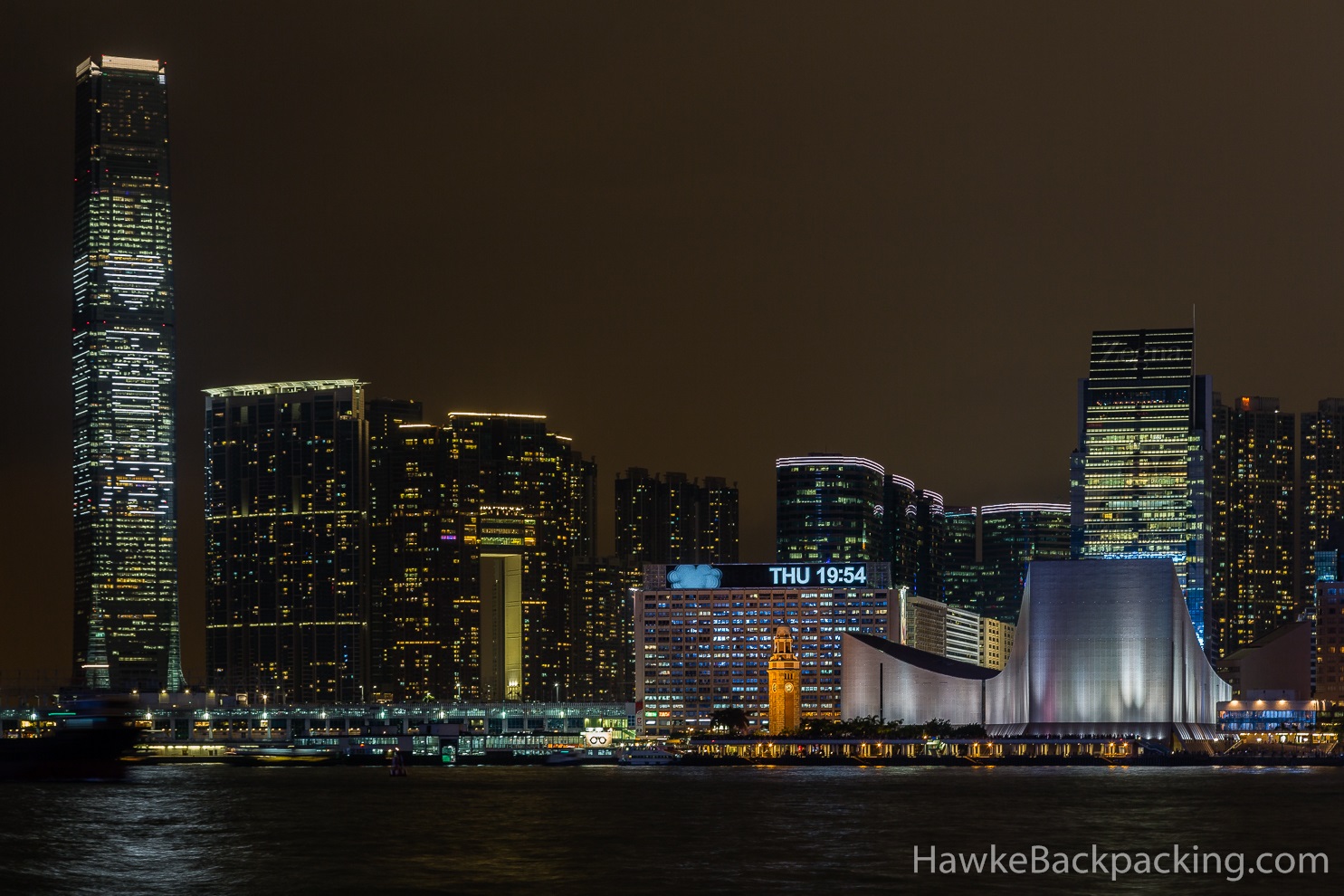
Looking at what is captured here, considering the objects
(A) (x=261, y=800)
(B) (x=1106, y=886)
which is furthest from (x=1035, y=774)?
→ (B) (x=1106, y=886)

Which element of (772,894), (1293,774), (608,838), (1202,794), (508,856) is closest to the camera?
(772,894)

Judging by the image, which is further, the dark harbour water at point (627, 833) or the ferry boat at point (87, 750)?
the ferry boat at point (87, 750)

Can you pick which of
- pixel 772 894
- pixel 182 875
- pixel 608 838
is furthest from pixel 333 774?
pixel 772 894

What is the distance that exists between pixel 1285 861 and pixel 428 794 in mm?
71112

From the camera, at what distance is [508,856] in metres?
81.3

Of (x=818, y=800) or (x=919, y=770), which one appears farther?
(x=919, y=770)

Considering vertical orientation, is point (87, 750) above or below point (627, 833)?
above

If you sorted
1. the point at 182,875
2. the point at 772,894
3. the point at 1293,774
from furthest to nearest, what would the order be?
the point at 1293,774 → the point at 182,875 → the point at 772,894

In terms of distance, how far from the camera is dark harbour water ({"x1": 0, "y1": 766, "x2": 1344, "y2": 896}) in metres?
70.3

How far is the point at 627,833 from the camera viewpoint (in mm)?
93875

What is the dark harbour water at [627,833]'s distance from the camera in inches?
2768

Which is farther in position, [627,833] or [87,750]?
[87,750]

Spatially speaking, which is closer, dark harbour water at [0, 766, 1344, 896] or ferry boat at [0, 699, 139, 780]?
dark harbour water at [0, 766, 1344, 896]

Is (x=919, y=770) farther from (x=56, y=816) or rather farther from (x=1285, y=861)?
(x=1285, y=861)
